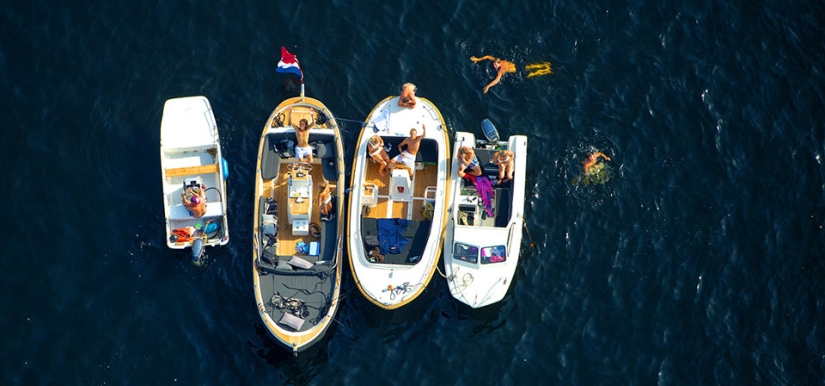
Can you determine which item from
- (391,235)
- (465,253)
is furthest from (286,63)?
(465,253)

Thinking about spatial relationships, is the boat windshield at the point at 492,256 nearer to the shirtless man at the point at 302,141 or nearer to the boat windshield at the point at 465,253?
the boat windshield at the point at 465,253

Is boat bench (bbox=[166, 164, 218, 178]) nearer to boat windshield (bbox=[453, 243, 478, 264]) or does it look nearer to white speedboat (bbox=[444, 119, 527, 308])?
white speedboat (bbox=[444, 119, 527, 308])

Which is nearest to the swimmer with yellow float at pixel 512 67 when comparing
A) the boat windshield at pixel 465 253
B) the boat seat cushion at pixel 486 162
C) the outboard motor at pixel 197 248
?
the boat seat cushion at pixel 486 162

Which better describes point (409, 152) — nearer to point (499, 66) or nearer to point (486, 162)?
point (486, 162)

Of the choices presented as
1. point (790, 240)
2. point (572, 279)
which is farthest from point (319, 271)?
point (790, 240)

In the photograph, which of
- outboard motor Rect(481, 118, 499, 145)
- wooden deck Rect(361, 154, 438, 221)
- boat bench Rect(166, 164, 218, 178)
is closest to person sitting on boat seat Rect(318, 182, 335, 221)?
wooden deck Rect(361, 154, 438, 221)

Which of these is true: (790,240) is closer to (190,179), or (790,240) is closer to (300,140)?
(300,140)

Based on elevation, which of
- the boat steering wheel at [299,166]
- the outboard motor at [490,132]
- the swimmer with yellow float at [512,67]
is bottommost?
the boat steering wheel at [299,166]
